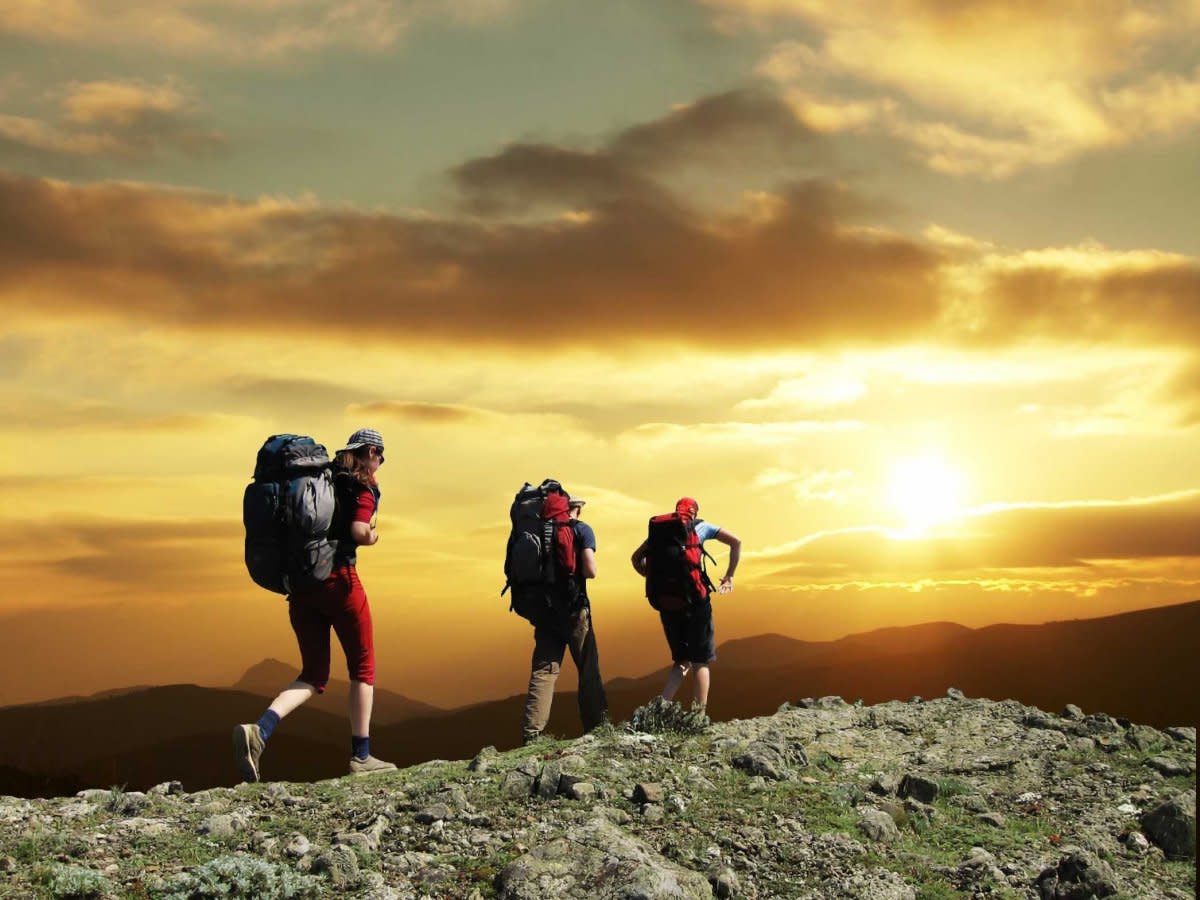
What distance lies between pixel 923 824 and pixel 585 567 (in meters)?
4.69

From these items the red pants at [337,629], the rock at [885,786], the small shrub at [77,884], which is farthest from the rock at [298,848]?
the rock at [885,786]

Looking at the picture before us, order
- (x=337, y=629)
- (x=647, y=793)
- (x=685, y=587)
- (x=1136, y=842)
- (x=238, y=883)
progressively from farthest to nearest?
(x=685, y=587)
(x=337, y=629)
(x=1136, y=842)
(x=647, y=793)
(x=238, y=883)

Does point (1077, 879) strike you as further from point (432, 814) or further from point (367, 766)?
point (367, 766)

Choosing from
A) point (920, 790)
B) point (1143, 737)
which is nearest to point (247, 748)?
point (920, 790)

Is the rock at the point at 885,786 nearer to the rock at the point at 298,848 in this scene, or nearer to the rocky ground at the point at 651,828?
the rocky ground at the point at 651,828

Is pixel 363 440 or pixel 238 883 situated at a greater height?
pixel 363 440

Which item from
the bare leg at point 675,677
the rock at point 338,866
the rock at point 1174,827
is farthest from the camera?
the bare leg at point 675,677

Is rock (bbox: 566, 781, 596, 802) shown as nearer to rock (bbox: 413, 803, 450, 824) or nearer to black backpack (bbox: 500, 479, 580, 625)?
rock (bbox: 413, 803, 450, 824)

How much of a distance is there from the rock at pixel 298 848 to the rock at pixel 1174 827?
7.28m

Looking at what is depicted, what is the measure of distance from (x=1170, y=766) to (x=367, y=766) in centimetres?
831

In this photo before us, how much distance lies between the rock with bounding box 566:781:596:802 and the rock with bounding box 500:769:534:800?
371mm

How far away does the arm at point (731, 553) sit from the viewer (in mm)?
14641

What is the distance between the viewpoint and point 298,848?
9.31 meters

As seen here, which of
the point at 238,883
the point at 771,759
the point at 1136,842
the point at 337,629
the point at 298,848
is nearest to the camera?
the point at 238,883
